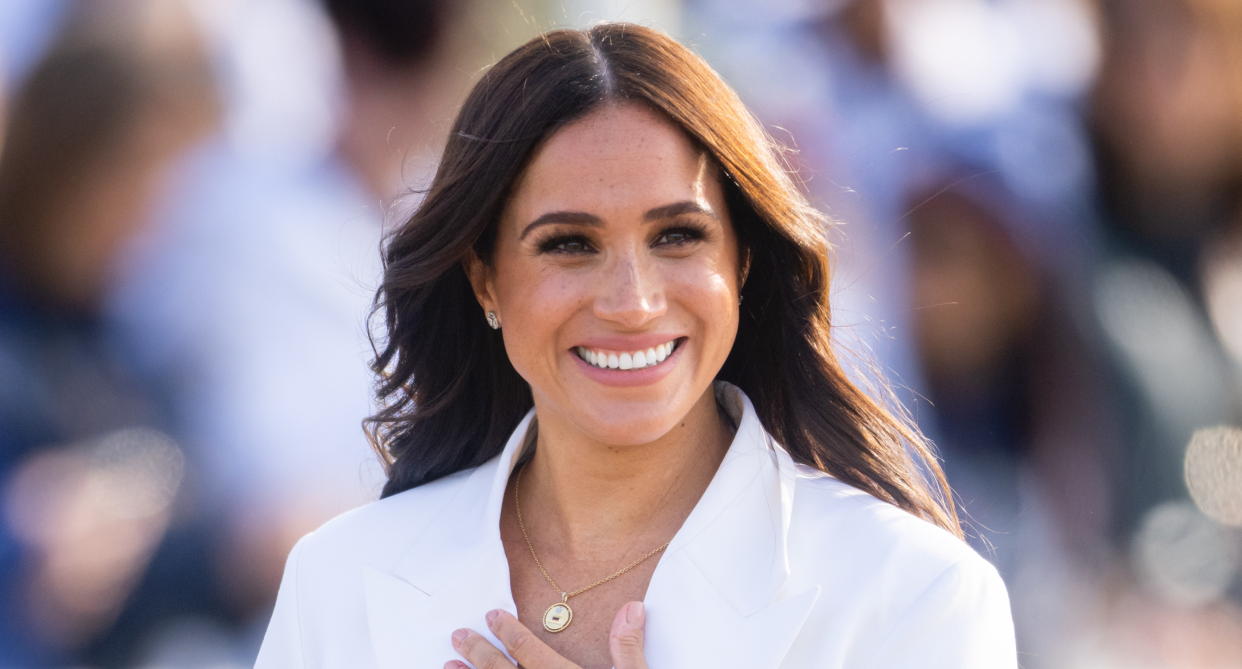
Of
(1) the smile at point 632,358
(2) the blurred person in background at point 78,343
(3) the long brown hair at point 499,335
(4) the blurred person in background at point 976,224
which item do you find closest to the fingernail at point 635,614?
(1) the smile at point 632,358

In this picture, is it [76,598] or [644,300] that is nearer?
[644,300]

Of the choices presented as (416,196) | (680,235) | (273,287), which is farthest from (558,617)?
(273,287)

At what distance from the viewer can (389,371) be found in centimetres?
260

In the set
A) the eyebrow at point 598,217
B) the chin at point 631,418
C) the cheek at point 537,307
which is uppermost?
the eyebrow at point 598,217

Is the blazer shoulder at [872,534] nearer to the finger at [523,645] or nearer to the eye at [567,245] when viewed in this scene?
the finger at [523,645]

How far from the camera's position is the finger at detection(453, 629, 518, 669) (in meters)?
1.81

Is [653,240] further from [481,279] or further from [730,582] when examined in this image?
[730,582]

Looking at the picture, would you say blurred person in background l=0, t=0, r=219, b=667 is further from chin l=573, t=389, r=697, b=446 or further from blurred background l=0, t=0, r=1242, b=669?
chin l=573, t=389, r=697, b=446

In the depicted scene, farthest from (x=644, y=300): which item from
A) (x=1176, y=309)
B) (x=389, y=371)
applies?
(x=1176, y=309)

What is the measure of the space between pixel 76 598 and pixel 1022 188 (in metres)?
3.92

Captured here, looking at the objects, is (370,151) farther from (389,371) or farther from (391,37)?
(389,371)

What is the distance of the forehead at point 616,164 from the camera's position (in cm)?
186

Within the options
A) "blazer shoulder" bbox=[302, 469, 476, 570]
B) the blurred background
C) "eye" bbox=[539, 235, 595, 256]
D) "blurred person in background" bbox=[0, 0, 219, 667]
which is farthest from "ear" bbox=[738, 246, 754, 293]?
"blurred person in background" bbox=[0, 0, 219, 667]

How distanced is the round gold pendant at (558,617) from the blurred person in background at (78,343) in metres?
2.23
